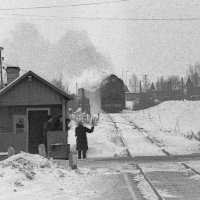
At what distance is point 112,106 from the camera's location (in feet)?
175

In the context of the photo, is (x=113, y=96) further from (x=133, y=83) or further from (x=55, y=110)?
(x=133, y=83)

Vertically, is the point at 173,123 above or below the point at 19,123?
below

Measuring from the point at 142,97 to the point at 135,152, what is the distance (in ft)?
208

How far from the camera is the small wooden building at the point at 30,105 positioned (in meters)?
21.9

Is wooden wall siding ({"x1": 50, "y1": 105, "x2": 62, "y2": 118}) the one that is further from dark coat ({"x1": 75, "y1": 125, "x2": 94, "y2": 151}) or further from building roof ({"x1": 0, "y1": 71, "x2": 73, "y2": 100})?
dark coat ({"x1": 75, "y1": 125, "x2": 94, "y2": 151})

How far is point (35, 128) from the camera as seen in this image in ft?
74.0

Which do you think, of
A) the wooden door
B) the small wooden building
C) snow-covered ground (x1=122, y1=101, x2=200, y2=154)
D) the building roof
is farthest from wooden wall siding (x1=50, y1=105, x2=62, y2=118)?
snow-covered ground (x1=122, y1=101, x2=200, y2=154)


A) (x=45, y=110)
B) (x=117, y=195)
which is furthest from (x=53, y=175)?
(x=45, y=110)

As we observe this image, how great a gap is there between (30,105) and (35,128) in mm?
1296

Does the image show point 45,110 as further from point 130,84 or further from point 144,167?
point 130,84

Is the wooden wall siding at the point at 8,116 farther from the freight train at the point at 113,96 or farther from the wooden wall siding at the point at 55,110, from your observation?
the freight train at the point at 113,96

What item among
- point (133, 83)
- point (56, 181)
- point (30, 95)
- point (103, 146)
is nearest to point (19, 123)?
point (30, 95)

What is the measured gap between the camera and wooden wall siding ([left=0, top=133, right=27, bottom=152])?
66.9 feet

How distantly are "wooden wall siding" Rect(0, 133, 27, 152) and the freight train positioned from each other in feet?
108
